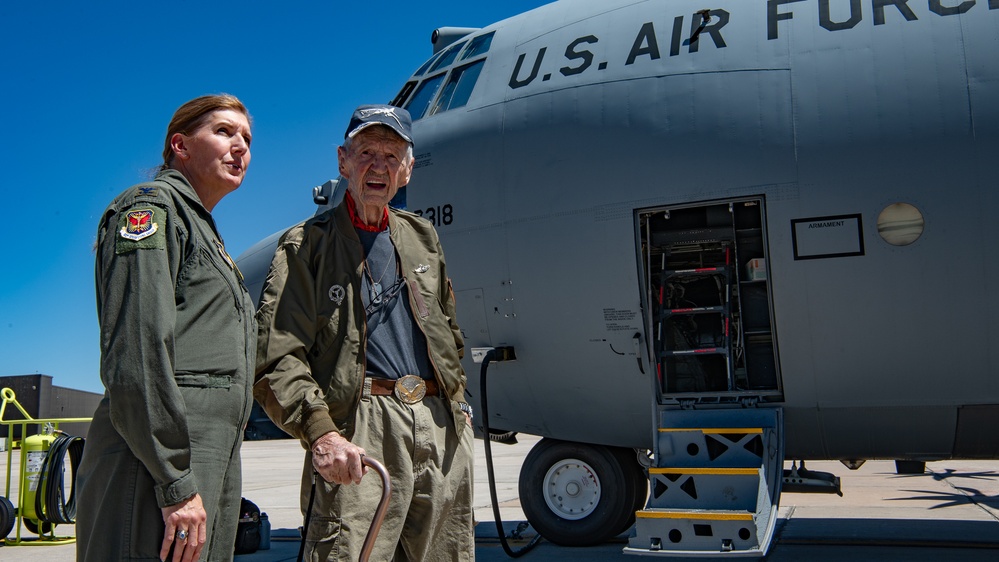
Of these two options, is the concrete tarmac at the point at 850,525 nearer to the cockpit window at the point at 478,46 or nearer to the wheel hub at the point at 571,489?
the wheel hub at the point at 571,489

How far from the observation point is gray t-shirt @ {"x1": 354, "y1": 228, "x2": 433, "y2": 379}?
3.01 m

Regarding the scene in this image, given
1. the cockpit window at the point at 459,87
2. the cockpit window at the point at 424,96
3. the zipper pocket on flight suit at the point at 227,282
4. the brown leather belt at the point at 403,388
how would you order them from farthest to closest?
the cockpit window at the point at 424,96
the cockpit window at the point at 459,87
the brown leather belt at the point at 403,388
the zipper pocket on flight suit at the point at 227,282

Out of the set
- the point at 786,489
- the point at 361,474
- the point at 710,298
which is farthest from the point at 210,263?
the point at 786,489

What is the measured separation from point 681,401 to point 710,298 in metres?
0.81

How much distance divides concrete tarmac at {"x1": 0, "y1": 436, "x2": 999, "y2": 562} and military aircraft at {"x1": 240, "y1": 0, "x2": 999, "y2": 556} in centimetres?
65

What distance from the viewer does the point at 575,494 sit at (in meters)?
6.90

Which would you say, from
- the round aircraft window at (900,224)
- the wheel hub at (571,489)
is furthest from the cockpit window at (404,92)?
the round aircraft window at (900,224)

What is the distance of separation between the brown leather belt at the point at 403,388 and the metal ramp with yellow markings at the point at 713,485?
2491 mm

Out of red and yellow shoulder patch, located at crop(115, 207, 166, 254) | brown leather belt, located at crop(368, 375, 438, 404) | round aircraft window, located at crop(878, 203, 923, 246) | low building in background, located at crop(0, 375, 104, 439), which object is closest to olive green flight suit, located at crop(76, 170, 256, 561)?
red and yellow shoulder patch, located at crop(115, 207, 166, 254)

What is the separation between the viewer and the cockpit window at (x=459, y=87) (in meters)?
6.99

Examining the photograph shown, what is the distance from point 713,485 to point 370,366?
3.10 metres

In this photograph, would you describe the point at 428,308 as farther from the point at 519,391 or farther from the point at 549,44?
the point at 549,44

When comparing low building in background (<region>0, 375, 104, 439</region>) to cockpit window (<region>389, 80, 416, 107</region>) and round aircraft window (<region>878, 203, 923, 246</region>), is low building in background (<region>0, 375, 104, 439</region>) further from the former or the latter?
round aircraft window (<region>878, 203, 923, 246</region>)

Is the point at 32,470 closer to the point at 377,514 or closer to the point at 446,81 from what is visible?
the point at 446,81
